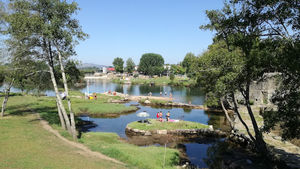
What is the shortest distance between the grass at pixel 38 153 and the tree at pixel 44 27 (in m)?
3.42

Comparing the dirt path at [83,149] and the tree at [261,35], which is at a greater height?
the tree at [261,35]

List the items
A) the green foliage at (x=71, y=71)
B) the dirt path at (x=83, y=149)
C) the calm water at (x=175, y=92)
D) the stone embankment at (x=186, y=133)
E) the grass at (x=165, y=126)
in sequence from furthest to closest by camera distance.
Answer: the calm water at (x=175, y=92) → the grass at (x=165, y=126) → the stone embankment at (x=186, y=133) → the green foliage at (x=71, y=71) → the dirt path at (x=83, y=149)

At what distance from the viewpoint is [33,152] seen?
15.3 metres

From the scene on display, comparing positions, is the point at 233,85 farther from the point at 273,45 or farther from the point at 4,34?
the point at 4,34

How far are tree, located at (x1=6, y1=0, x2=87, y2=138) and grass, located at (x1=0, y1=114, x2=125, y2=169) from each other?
134 inches

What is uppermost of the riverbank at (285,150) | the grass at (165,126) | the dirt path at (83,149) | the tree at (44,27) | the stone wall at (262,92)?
the tree at (44,27)

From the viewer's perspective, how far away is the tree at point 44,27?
62.4 ft

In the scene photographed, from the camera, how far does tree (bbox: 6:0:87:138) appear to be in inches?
749

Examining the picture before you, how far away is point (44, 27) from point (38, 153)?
11.1 metres

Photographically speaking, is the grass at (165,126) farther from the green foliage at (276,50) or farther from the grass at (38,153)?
the green foliage at (276,50)

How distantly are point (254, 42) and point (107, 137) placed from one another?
20.1 metres

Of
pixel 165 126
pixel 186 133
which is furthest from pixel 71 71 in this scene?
pixel 186 133

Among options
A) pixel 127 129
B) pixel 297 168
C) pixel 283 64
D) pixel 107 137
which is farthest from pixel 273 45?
pixel 127 129

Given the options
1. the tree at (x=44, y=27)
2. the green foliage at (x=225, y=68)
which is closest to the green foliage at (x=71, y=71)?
the tree at (x=44, y=27)
